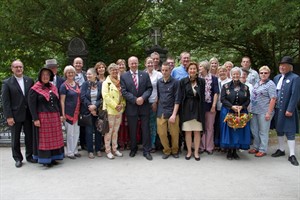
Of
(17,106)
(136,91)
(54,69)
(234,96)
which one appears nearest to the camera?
(17,106)

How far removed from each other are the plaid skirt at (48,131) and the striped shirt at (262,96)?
12.9 feet

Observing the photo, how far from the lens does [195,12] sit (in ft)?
36.1

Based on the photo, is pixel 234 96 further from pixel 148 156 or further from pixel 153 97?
pixel 148 156

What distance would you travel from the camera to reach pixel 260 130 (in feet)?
21.5

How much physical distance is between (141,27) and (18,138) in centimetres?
784

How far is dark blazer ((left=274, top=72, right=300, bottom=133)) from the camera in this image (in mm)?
6078

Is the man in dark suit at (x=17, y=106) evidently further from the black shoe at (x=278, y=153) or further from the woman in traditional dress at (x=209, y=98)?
the black shoe at (x=278, y=153)

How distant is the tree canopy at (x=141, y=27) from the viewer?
898cm

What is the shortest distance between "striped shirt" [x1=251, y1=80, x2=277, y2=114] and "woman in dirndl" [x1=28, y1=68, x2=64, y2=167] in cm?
390

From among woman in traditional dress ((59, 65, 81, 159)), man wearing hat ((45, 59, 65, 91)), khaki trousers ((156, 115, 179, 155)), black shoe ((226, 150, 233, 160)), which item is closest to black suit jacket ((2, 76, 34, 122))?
woman in traditional dress ((59, 65, 81, 159))

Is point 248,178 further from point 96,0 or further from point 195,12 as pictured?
point 96,0

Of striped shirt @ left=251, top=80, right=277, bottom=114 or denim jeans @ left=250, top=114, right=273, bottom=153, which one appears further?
denim jeans @ left=250, top=114, right=273, bottom=153

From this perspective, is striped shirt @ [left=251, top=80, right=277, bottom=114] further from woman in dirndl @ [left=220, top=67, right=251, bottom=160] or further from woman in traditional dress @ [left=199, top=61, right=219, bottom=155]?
woman in traditional dress @ [left=199, top=61, right=219, bottom=155]

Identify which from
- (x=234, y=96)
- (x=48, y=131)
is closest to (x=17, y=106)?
(x=48, y=131)
